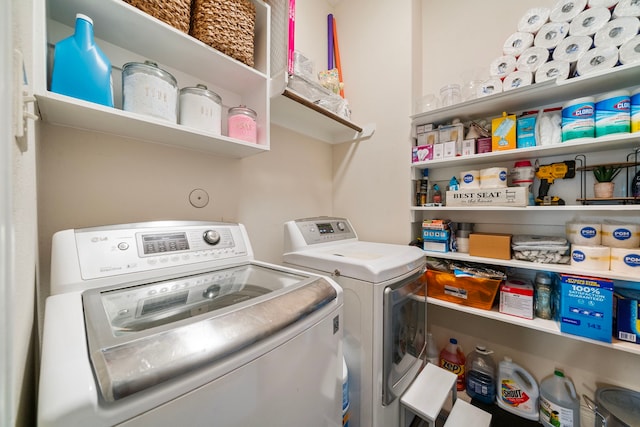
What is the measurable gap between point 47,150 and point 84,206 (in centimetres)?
23

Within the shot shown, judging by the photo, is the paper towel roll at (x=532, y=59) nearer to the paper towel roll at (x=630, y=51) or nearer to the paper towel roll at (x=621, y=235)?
the paper towel roll at (x=630, y=51)

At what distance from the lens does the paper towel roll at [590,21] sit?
1110 mm

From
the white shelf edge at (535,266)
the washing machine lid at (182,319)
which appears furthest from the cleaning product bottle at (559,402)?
the washing machine lid at (182,319)

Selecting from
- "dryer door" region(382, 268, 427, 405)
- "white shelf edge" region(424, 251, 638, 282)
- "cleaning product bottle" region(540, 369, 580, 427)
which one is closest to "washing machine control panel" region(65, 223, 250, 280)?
"dryer door" region(382, 268, 427, 405)

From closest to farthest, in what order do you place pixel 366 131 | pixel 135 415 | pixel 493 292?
1. pixel 135 415
2. pixel 493 292
3. pixel 366 131

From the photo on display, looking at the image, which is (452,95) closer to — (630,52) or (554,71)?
(554,71)

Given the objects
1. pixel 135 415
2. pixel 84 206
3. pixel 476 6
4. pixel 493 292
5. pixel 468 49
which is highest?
pixel 476 6

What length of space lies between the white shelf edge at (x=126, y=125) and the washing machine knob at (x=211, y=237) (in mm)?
418

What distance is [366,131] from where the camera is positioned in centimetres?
190

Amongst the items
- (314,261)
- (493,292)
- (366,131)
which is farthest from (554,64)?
(314,261)

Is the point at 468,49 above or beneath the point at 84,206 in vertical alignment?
above

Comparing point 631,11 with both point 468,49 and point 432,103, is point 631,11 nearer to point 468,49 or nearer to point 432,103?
point 468,49

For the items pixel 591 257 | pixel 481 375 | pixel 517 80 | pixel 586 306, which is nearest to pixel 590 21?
pixel 517 80

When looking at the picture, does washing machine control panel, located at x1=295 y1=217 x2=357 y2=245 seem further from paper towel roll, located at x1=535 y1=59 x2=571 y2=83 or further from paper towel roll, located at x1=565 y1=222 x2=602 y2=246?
paper towel roll, located at x1=535 y1=59 x2=571 y2=83
